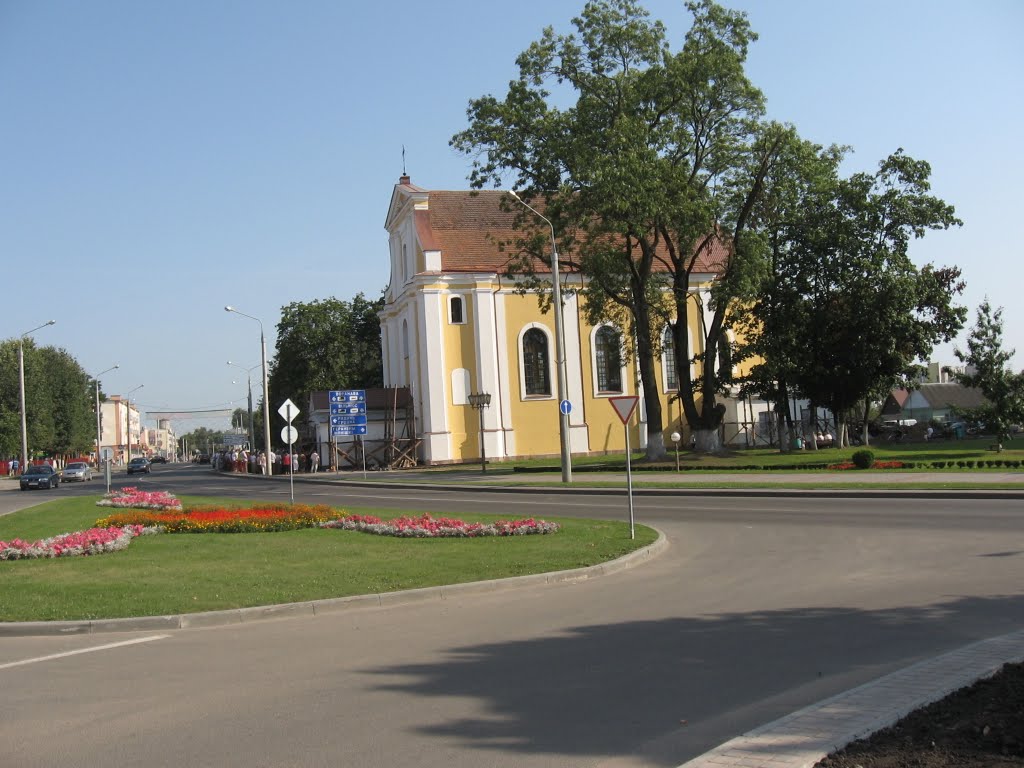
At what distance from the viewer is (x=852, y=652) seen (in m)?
8.01

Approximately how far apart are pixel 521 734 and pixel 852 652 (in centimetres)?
336

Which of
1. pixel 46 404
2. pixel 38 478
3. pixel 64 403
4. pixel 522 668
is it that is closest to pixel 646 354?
pixel 522 668

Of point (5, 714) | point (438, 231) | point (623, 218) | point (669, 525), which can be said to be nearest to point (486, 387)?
point (438, 231)

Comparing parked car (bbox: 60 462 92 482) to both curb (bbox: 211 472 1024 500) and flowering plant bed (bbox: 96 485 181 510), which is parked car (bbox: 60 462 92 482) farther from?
flowering plant bed (bbox: 96 485 181 510)

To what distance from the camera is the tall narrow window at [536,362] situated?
61406 mm

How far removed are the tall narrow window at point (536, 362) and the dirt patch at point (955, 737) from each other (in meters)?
55.4

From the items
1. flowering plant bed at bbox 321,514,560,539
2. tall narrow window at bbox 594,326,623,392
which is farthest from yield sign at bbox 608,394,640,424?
tall narrow window at bbox 594,326,623,392

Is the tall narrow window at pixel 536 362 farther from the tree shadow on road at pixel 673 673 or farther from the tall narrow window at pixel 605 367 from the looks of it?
the tree shadow on road at pixel 673 673

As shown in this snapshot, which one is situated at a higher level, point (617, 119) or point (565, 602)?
point (617, 119)

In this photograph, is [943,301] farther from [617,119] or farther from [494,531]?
[494,531]

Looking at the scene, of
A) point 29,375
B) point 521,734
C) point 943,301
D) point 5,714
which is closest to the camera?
point 521,734

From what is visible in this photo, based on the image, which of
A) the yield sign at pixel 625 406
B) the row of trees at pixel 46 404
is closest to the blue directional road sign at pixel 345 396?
the yield sign at pixel 625 406

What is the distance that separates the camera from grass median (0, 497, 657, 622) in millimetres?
11273

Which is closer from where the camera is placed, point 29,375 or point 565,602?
point 565,602
